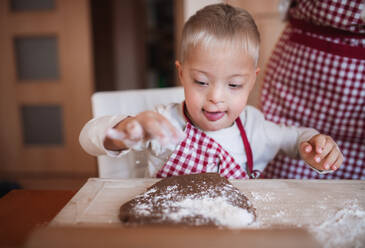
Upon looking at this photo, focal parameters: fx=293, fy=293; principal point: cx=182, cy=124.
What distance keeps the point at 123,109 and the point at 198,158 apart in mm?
304

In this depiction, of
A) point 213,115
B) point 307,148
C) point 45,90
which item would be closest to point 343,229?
point 307,148

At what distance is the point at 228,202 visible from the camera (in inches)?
20.5

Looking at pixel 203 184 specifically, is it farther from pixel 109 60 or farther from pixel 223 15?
pixel 109 60

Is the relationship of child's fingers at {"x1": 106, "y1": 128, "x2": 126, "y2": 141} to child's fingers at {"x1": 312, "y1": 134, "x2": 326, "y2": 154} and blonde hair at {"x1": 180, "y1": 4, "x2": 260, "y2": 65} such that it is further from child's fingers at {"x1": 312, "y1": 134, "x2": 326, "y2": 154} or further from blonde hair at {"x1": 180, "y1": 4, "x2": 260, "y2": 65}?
child's fingers at {"x1": 312, "y1": 134, "x2": 326, "y2": 154}

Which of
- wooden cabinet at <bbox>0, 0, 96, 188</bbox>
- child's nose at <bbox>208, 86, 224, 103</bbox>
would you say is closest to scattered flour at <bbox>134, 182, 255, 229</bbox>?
child's nose at <bbox>208, 86, 224, 103</bbox>

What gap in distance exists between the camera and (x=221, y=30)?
0.70 m

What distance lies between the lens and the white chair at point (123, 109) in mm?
890

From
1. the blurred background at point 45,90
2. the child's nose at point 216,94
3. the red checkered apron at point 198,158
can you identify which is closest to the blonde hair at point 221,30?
the child's nose at point 216,94

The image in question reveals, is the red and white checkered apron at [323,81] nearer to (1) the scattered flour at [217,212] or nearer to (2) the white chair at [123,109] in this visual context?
(2) the white chair at [123,109]

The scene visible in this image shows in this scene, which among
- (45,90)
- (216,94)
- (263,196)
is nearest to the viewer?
(263,196)

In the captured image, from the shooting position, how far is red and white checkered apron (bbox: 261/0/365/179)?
858 millimetres

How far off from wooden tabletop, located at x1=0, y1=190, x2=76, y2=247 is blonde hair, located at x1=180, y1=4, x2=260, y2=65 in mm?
446

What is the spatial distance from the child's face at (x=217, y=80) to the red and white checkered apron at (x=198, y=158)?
0.23ft

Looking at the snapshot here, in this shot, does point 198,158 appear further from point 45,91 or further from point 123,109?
point 45,91
